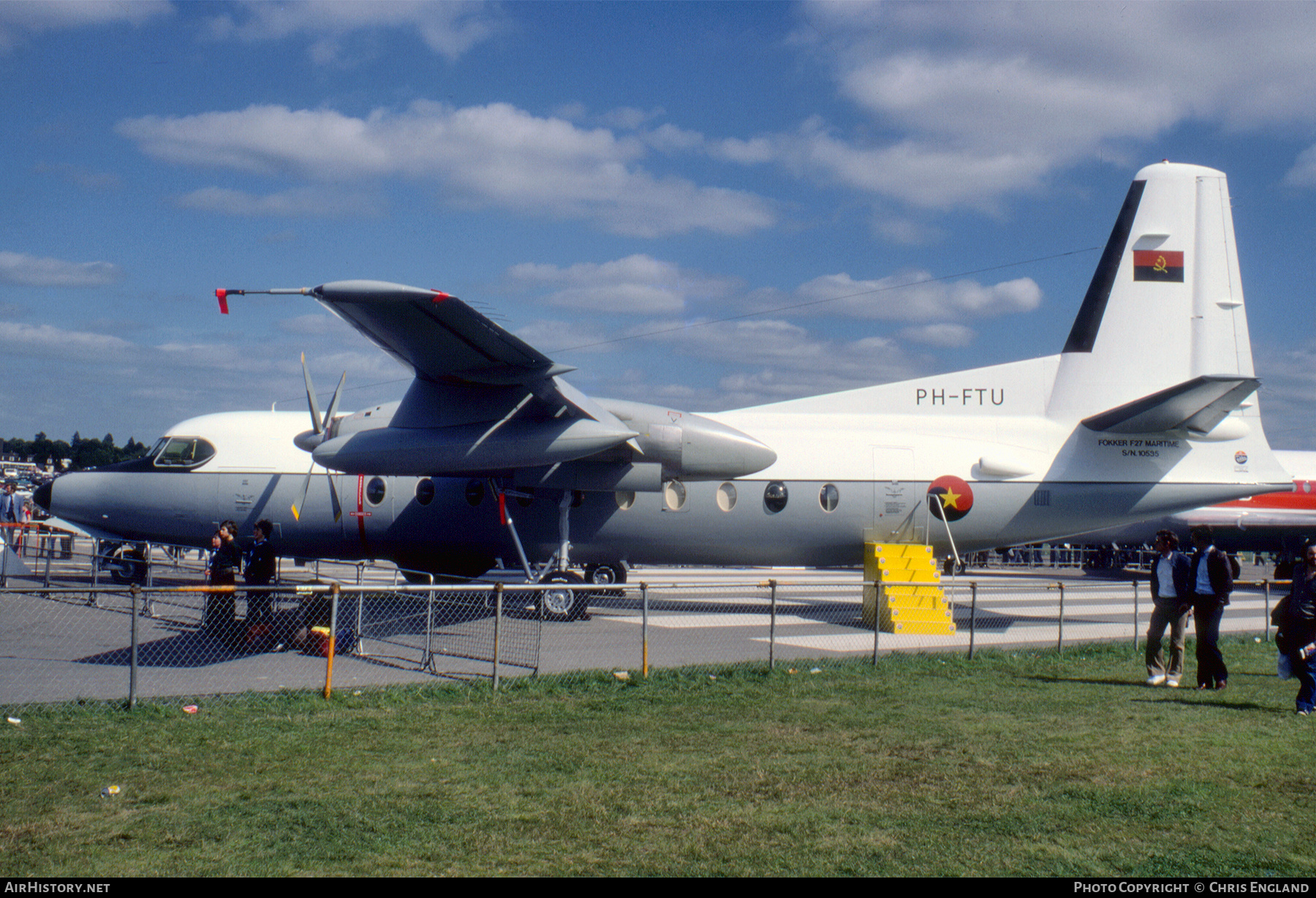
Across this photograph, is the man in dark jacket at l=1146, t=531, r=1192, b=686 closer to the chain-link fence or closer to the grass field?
the grass field

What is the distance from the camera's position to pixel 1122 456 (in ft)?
63.1

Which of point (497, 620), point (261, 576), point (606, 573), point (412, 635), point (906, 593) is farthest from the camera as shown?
point (606, 573)

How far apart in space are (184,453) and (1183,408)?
20286 millimetres

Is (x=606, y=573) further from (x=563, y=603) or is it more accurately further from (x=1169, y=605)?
(x=1169, y=605)

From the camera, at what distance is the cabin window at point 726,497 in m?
19.4

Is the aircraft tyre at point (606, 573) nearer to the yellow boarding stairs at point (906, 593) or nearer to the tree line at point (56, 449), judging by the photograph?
the yellow boarding stairs at point (906, 593)

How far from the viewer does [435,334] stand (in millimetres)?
14156

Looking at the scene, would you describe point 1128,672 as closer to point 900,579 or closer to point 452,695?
point 900,579

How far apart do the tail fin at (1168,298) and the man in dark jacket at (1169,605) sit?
25.7 feet

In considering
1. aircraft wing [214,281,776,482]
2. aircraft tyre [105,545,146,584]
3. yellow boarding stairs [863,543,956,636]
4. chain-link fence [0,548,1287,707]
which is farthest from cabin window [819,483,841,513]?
aircraft tyre [105,545,146,584]

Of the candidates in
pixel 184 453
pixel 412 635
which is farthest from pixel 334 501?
pixel 412 635

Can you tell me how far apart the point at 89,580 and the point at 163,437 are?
6.39m

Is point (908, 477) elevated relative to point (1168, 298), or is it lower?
lower
